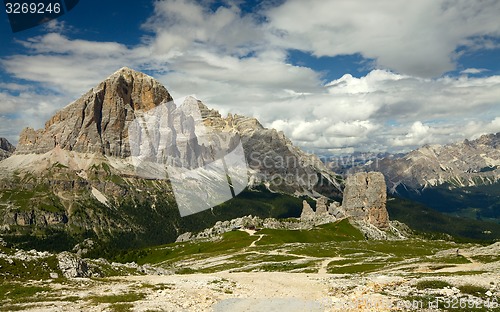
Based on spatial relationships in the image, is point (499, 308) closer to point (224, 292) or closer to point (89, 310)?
point (224, 292)

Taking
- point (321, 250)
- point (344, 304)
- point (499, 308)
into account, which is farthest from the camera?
point (321, 250)

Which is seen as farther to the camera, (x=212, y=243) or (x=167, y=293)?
(x=212, y=243)

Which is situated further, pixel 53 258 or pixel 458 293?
pixel 53 258

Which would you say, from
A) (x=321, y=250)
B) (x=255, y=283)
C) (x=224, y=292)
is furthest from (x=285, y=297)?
(x=321, y=250)

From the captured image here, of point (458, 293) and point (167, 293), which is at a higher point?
point (167, 293)

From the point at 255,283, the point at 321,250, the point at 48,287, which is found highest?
the point at 48,287

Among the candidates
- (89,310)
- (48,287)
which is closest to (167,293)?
(89,310)

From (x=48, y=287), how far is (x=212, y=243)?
14889 centimetres

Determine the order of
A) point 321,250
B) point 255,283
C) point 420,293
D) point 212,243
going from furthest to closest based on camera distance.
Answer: point 212,243
point 321,250
point 255,283
point 420,293

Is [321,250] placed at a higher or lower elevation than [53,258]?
lower

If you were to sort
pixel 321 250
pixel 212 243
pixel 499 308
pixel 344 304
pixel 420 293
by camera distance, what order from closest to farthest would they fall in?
pixel 499 308
pixel 344 304
pixel 420 293
pixel 321 250
pixel 212 243

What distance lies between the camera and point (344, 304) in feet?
108

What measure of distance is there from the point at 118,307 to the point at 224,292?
44.9 ft

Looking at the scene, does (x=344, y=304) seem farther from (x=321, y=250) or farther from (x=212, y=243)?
(x=212, y=243)
